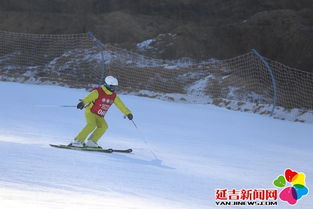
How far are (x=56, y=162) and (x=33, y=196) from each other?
6.86 feet

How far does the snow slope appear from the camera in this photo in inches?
230

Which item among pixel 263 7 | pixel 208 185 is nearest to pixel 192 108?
pixel 208 185

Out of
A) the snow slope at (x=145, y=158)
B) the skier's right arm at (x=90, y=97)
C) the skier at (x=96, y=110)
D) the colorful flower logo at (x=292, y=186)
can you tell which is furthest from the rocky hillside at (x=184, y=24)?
the skier's right arm at (x=90, y=97)

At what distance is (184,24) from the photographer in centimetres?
3394

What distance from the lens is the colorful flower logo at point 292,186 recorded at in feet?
21.8

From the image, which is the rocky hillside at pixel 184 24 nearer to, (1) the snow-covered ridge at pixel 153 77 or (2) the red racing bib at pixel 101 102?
(1) the snow-covered ridge at pixel 153 77

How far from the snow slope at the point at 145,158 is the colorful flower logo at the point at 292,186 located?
112 mm

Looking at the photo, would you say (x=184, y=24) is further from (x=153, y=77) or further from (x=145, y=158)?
(x=145, y=158)

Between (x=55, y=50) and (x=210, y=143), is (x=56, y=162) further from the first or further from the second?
(x=55, y=50)

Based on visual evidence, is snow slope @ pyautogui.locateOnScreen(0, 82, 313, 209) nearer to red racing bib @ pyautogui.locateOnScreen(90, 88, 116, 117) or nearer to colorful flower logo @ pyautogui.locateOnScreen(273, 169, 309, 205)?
Result: colorful flower logo @ pyautogui.locateOnScreen(273, 169, 309, 205)

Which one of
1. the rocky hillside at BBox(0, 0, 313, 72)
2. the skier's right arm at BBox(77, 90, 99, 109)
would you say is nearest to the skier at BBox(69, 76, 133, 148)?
the skier's right arm at BBox(77, 90, 99, 109)

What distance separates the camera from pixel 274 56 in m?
29.4

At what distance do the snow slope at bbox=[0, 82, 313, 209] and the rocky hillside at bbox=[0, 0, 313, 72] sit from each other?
13.1 m

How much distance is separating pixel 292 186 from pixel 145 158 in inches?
94.8
